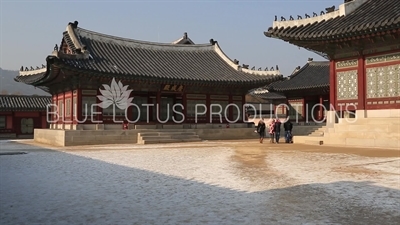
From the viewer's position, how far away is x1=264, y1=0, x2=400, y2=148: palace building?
20562mm

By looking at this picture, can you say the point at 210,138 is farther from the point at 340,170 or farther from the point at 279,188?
the point at 279,188

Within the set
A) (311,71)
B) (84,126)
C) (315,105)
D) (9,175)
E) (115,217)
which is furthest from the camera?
(311,71)

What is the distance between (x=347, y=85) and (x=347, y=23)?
12.2 ft

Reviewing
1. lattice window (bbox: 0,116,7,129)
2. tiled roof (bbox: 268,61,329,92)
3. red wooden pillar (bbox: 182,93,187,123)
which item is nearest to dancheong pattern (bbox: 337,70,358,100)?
red wooden pillar (bbox: 182,93,187,123)

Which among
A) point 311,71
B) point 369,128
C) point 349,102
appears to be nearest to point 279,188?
point 369,128

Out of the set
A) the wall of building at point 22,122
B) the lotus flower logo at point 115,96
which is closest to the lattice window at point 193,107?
the lotus flower logo at point 115,96

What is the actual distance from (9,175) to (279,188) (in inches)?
315

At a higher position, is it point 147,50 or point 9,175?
point 147,50

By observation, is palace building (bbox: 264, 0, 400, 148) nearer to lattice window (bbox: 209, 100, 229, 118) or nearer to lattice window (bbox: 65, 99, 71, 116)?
lattice window (bbox: 209, 100, 229, 118)

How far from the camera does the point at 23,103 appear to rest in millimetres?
43375

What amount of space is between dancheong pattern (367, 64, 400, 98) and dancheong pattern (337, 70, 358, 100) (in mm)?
911

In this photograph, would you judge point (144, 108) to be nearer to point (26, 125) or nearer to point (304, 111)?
point (26, 125)

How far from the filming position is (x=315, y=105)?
139ft

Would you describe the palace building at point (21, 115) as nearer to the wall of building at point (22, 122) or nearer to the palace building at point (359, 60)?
the wall of building at point (22, 122)
